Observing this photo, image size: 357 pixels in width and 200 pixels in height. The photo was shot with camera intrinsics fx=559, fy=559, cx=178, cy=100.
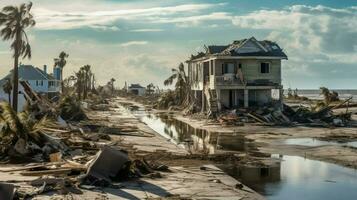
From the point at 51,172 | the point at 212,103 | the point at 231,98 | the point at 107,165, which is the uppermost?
the point at 231,98

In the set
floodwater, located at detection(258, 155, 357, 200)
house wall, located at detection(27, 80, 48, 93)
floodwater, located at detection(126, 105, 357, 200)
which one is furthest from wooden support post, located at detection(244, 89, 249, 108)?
house wall, located at detection(27, 80, 48, 93)

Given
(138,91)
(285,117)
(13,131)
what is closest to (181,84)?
(285,117)

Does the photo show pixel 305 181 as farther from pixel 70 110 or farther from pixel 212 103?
pixel 212 103

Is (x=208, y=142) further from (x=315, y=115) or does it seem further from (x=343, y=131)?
(x=315, y=115)

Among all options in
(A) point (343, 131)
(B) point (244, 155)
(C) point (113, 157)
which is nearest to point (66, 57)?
(A) point (343, 131)

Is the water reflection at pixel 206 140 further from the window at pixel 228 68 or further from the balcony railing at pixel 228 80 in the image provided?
the window at pixel 228 68

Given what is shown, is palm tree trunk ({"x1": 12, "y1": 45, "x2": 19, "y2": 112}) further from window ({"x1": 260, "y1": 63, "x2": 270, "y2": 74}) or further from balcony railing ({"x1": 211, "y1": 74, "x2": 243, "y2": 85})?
window ({"x1": 260, "y1": 63, "x2": 270, "y2": 74})

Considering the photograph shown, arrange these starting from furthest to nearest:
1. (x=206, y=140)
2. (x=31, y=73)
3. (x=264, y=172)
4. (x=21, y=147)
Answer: (x=31, y=73)
(x=206, y=140)
(x=21, y=147)
(x=264, y=172)
